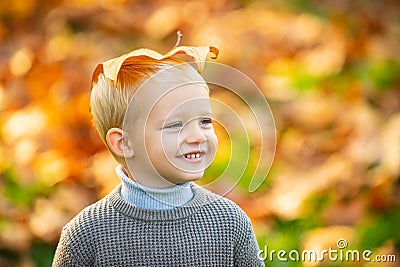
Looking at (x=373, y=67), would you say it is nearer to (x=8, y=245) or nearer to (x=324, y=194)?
(x=324, y=194)

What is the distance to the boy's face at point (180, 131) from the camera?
1.08 meters

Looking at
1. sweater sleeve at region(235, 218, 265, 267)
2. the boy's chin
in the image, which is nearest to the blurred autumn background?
sweater sleeve at region(235, 218, 265, 267)

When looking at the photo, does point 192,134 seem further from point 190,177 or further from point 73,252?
point 73,252

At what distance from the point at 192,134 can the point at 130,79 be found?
0.30ft

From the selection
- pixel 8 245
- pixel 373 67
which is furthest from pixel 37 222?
pixel 373 67

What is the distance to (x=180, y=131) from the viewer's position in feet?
3.55

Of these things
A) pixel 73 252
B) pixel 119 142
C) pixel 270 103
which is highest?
pixel 270 103

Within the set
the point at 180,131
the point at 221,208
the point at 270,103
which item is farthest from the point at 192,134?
the point at 270,103

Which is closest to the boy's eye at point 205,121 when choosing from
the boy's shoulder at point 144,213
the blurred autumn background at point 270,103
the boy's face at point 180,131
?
the boy's face at point 180,131

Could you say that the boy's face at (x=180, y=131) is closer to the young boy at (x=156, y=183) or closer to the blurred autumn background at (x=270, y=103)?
the young boy at (x=156, y=183)

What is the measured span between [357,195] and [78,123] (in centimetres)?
86

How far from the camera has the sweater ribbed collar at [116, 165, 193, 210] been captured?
1119 mm

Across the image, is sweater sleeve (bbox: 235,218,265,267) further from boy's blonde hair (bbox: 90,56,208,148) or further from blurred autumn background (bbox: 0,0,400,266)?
blurred autumn background (bbox: 0,0,400,266)

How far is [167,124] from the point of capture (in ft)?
Answer: 3.55
